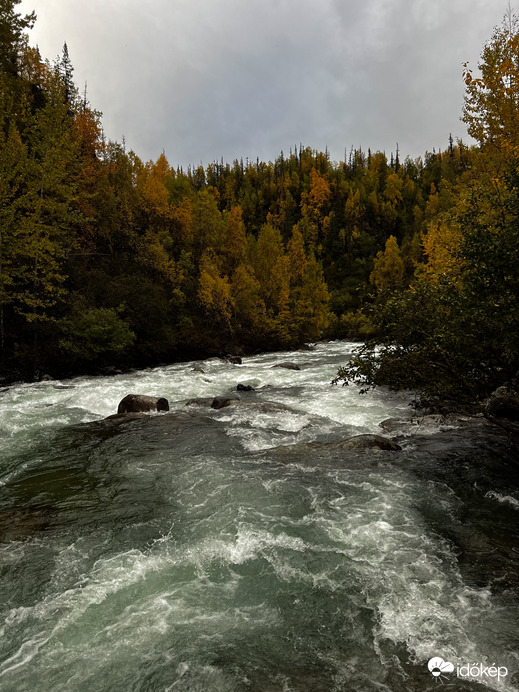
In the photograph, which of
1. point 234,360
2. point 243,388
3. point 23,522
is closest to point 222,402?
point 243,388

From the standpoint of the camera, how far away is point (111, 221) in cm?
3481

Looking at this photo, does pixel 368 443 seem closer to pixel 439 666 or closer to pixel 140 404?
pixel 439 666

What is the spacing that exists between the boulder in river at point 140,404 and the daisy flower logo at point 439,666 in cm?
1301

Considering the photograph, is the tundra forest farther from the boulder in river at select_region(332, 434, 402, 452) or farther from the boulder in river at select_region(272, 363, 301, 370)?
the boulder in river at select_region(272, 363, 301, 370)

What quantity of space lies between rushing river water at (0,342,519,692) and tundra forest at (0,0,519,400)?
2834 millimetres

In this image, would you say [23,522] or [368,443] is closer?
[23,522]

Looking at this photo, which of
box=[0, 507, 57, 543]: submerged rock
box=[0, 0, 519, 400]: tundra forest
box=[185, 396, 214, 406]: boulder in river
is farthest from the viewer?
box=[185, 396, 214, 406]: boulder in river

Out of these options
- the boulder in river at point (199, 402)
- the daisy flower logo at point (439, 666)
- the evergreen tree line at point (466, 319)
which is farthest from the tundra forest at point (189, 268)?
the boulder in river at point (199, 402)

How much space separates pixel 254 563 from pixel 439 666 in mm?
2913

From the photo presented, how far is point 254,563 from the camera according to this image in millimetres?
6172

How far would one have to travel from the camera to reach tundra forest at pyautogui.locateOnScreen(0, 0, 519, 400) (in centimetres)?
843

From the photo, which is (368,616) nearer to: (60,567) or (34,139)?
(60,567)

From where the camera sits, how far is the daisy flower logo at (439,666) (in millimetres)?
4125

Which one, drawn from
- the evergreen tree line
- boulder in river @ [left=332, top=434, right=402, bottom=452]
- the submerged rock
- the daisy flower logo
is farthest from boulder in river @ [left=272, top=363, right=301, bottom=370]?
the daisy flower logo
